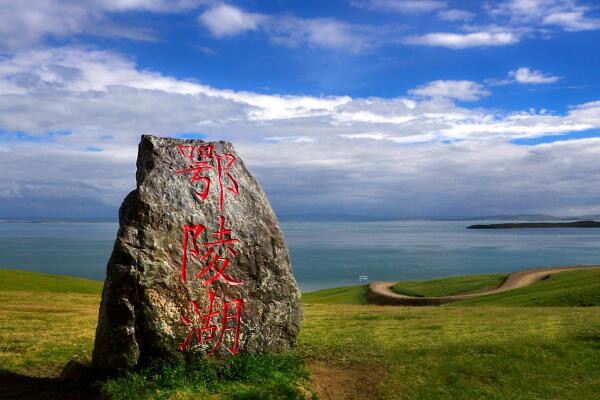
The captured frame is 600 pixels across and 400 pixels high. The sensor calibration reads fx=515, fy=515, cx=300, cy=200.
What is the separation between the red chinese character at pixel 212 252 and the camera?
11688mm

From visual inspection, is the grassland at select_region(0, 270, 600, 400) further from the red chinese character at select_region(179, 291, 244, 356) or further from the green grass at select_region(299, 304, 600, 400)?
the red chinese character at select_region(179, 291, 244, 356)

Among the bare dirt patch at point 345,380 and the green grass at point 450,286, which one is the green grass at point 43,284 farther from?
the bare dirt patch at point 345,380

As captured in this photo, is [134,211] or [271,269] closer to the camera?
[134,211]

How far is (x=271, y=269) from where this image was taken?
41.2 ft

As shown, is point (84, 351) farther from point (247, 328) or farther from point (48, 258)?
point (48, 258)

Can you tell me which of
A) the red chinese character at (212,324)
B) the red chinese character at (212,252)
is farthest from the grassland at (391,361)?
the red chinese character at (212,252)

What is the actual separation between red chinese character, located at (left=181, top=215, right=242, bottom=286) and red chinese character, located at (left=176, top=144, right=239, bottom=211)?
658 millimetres

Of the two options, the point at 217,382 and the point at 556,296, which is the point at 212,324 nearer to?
the point at 217,382

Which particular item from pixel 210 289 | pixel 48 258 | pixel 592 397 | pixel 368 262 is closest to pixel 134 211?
pixel 210 289

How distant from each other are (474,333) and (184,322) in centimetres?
1104

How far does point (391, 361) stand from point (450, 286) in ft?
142

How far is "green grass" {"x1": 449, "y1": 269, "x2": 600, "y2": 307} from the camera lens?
31016 mm

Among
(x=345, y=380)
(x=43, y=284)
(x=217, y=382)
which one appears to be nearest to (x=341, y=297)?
(x=43, y=284)


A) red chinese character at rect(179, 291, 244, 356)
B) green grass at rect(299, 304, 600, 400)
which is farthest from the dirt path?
red chinese character at rect(179, 291, 244, 356)
